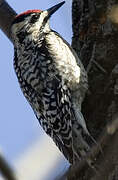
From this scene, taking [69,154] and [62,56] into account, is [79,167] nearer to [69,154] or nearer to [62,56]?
[69,154]

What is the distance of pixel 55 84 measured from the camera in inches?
102

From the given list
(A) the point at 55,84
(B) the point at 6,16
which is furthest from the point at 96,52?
(B) the point at 6,16

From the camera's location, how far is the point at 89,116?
2.62m

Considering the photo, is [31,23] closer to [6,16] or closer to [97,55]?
[6,16]

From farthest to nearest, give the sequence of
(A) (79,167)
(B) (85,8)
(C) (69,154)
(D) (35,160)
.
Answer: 1. (B) (85,8)
2. (C) (69,154)
3. (D) (35,160)
4. (A) (79,167)

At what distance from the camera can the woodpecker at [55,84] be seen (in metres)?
2.38

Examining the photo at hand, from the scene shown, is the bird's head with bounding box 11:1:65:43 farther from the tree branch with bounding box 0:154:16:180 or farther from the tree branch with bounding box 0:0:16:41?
the tree branch with bounding box 0:154:16:180

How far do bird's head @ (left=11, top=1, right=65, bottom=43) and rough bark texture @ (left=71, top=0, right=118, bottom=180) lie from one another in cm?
27

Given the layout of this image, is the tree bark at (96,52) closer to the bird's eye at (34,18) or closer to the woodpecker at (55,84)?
the woodpecker at (55,84)

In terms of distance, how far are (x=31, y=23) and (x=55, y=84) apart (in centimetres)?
94

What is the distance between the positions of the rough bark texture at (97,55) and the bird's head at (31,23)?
273 mm

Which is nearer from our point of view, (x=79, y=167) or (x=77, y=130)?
(x=79, y=167)

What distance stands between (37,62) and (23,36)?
56cm

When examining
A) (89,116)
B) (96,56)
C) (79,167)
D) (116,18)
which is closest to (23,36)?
(96,56)
